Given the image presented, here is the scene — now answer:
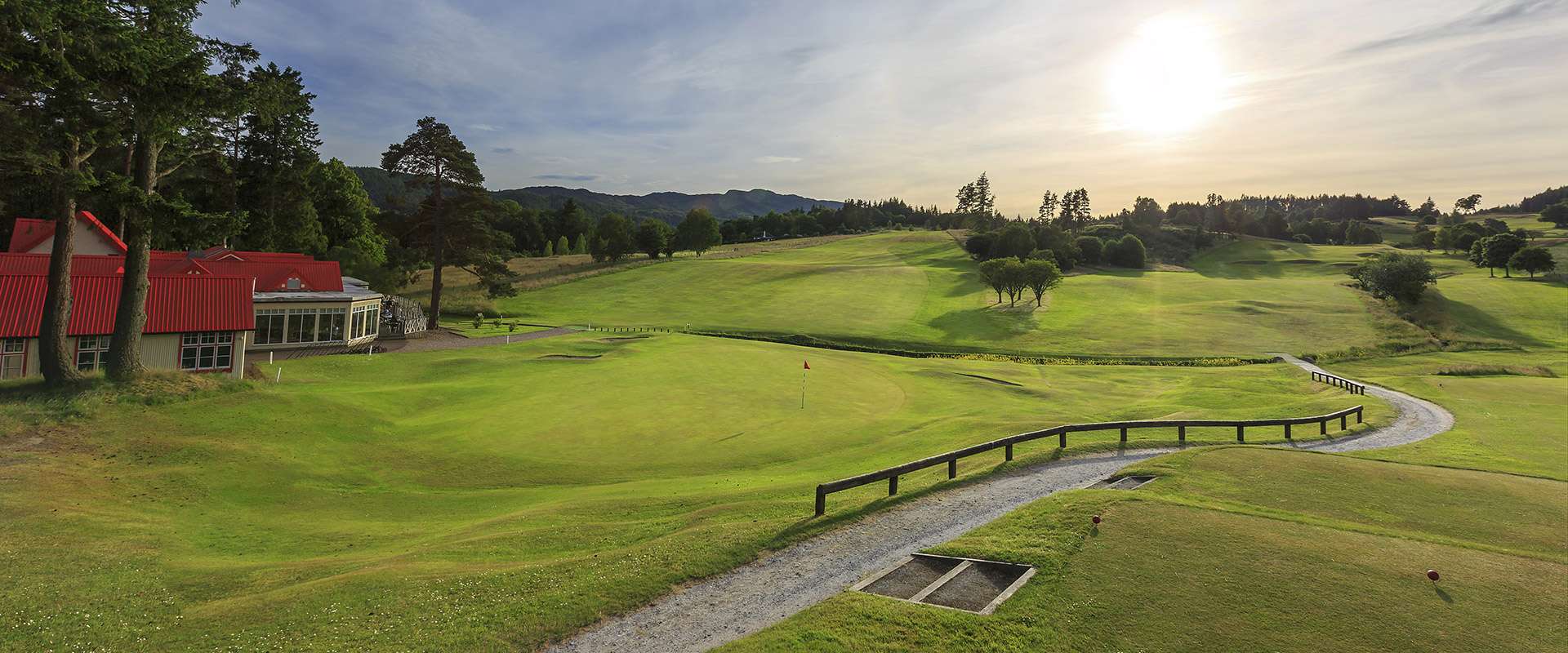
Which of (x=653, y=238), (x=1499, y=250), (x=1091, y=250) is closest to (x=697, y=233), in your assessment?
(x=653, y=238)

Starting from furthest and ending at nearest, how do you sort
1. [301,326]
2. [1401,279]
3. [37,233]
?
[1401,279] < [301,326] < [37,233]

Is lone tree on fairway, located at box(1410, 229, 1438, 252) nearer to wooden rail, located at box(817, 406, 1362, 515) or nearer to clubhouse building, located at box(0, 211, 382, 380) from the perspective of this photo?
wooden rail, located at box(817, 406, 1362, 515)

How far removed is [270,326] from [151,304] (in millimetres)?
12008

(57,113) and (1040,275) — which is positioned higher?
(1040,275)

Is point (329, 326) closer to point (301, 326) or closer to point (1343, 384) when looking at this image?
point (301, 326)

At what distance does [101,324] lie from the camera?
96.9ft

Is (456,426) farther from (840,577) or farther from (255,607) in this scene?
(840,577)

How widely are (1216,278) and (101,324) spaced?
125 meters

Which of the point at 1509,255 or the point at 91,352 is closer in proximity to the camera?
the point at 91,352

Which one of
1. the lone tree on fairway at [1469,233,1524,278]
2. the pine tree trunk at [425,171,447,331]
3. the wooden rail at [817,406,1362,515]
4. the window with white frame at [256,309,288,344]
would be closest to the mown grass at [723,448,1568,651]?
the wooden rail at [817,406,1362,515]

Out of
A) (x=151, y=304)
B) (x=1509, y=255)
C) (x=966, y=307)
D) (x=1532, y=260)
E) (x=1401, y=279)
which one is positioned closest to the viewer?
(x=151, y=304)

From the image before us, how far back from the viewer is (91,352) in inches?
1173

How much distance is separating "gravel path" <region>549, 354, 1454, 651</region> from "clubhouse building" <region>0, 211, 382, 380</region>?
28.4 metres

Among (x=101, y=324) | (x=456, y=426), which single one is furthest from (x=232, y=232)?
(x=101, y=324)
